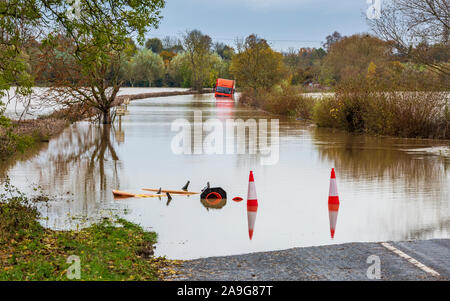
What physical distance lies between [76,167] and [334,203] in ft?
29.9

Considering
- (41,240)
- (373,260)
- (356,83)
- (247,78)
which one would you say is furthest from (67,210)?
(247,78)

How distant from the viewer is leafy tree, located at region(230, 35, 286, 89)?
206ft

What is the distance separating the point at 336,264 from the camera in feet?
26.4

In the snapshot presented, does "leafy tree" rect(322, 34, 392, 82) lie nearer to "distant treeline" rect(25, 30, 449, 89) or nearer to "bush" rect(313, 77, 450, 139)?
"distant treeline" rect(25, 30, 449, 89)

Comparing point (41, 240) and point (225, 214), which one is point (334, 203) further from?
point (41, 240)

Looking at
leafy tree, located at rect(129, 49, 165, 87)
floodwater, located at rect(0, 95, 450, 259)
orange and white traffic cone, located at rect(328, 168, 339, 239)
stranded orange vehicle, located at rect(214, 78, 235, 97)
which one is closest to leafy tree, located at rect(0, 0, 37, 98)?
floodwater, located at rect(0, 95, 450, 259)

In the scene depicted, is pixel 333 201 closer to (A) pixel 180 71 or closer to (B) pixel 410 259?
(B) pixel 410 259

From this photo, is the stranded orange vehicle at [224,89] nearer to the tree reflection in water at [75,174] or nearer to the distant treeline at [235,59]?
the distant treeline at [235,59]

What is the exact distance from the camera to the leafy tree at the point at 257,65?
62656 mm

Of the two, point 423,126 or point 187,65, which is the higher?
point 187,65

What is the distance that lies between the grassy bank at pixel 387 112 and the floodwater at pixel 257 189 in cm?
168

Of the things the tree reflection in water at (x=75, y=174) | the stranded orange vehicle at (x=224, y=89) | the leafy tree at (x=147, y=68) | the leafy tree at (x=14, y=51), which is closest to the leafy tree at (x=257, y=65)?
the stranded orange vehicle at (x=224, y=89)

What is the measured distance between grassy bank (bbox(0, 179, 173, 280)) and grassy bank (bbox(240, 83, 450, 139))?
19.7 metres
